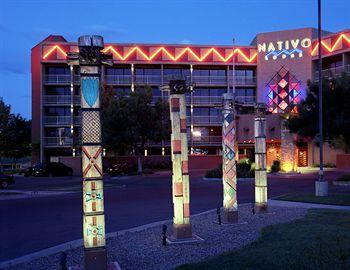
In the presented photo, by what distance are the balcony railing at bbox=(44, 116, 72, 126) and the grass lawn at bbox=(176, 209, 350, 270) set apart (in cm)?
4759

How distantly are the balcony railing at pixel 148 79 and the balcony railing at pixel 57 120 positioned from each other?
9.60m

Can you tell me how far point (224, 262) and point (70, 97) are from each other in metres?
51.6

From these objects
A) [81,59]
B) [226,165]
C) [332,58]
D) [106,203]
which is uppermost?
[332,58]

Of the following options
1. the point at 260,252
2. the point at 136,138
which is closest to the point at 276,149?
the point at 136,138

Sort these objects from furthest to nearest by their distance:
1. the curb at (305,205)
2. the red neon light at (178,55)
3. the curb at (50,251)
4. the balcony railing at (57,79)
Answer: the red neon light at (178,55) → the balcony railing at (57,79) → the curb at (305,205) → the curb at (50,251)

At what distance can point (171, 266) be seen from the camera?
27.9 feet

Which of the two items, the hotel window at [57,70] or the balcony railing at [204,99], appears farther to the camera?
the balcony railing at [204,99]

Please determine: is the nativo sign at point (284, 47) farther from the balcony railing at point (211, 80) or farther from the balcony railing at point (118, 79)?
the balcony railing at point (118, 79)

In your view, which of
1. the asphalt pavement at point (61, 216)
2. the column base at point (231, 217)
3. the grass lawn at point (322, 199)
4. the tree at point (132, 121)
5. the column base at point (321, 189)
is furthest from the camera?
the tree at point (132, 121)

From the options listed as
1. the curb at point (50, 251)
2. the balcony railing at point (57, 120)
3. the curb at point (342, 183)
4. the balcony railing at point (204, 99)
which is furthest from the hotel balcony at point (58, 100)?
the curb at point (50, 251)

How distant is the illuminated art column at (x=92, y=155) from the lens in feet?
26.3

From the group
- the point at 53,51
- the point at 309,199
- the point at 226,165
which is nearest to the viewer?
the point at 226,165

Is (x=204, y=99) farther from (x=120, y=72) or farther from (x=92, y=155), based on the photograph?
(x=92, y=155)

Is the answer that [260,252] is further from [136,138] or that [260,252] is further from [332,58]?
[332,58]
